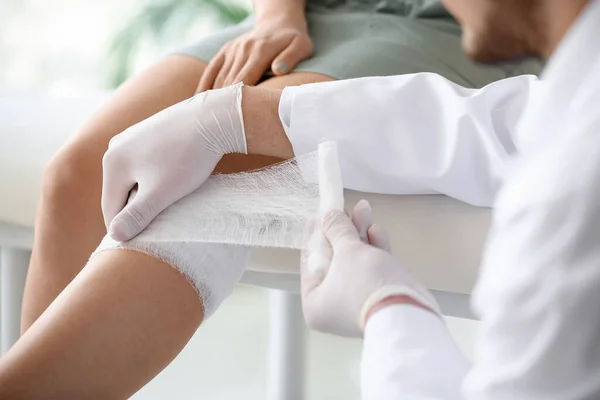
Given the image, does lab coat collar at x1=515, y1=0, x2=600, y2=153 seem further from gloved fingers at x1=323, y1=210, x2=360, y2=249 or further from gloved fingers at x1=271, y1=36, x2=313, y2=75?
gloved fingers at x1=271, y1=36, x2=313, y2=75

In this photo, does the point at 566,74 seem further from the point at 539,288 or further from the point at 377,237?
the point at 377,237

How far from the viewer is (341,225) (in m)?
0.63

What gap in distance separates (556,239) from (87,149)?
2.03ft

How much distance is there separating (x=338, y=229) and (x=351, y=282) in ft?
0.22

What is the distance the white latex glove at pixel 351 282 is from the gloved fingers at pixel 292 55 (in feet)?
1.07

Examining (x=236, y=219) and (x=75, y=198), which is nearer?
(x=236, y=219)

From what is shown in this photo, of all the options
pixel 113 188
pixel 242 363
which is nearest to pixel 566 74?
pixel 113 188

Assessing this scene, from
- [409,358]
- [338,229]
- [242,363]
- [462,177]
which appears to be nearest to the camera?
[409,358]

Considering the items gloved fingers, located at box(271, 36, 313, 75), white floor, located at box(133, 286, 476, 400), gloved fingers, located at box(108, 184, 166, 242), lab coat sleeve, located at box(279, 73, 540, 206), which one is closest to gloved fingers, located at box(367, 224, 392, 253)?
lab coat sleeve, located at box(279, 73, 540, 206)

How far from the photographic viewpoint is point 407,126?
0.75m

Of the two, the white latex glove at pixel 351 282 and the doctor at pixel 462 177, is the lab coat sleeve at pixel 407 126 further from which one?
the white latex glove at pixel 351 282

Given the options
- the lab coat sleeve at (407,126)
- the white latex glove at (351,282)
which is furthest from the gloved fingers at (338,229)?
the lab coat sleeve at (407,126)

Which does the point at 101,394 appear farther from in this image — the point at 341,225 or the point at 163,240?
the point at 341,225

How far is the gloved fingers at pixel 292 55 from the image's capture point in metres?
0.93
